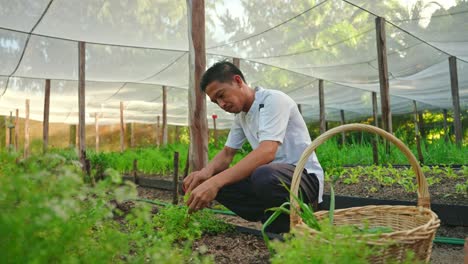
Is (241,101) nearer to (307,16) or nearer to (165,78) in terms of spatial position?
(307,16)

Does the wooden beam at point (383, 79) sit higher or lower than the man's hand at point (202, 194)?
higher

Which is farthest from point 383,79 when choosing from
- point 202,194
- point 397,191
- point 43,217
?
point 43,217

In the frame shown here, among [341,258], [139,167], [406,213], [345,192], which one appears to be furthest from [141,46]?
[341,258]

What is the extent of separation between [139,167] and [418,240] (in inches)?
213

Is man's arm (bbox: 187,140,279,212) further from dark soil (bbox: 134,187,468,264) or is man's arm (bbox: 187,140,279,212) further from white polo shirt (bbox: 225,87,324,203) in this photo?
dark soil (bbox: 134,187,468,264)

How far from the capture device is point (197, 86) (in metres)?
3.10

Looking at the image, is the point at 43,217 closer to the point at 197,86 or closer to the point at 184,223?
the point at 184,223

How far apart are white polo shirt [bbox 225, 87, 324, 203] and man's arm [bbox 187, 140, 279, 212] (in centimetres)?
6

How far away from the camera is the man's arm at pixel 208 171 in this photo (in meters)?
2.07

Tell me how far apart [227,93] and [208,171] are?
0.44m

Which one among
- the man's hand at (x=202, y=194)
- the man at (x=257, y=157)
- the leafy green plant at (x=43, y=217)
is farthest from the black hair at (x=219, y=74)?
the leafy green plant at (x=43, y=217)

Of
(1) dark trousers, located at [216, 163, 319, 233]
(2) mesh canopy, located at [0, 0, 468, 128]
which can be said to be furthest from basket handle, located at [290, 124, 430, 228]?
(2) mesh canopy, located at [0, 0, 468, 128]

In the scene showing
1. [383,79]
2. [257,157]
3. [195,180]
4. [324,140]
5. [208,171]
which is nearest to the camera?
[324,140]

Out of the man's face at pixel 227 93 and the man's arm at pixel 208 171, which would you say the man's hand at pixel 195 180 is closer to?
the man's arm at pixel 208 171
